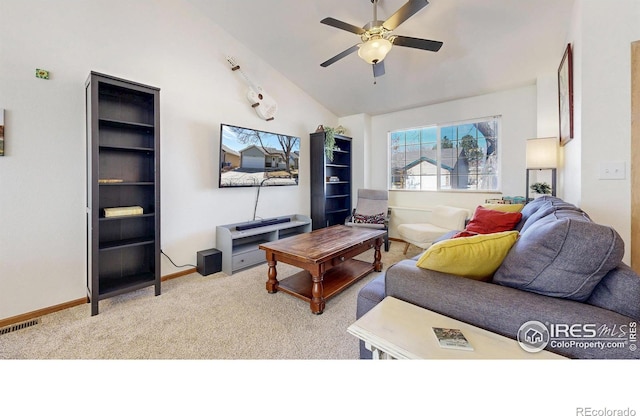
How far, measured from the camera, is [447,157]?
4246 mm

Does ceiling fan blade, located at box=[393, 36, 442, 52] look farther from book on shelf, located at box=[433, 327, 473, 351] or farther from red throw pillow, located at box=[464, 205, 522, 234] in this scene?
book on shelf, located at box=[433, 327, 473, 351]

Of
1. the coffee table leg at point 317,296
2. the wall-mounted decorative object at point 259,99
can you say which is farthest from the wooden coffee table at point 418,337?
the wall-mounted decorative object at point 259,99

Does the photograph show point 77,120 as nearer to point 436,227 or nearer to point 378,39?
point 378,39

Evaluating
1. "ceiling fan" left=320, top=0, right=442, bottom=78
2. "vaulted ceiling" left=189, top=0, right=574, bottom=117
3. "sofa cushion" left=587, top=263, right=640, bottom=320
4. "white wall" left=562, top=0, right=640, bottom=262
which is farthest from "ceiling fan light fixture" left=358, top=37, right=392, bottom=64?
"sofa cushion" left=587, top=263, right=640, bottom=320

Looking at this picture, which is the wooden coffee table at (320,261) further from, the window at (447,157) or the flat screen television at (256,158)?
the window at (447,157)

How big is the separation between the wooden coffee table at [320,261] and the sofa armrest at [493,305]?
0.98 metres

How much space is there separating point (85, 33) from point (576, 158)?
4302 mm

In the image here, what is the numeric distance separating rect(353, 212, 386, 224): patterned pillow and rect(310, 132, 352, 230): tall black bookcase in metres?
0.57

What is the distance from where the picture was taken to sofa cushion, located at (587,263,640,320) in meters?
0.85

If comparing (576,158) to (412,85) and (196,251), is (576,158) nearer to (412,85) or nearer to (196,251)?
(412,85)

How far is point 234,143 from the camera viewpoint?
10.8ft

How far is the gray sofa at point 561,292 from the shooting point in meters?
0.83
